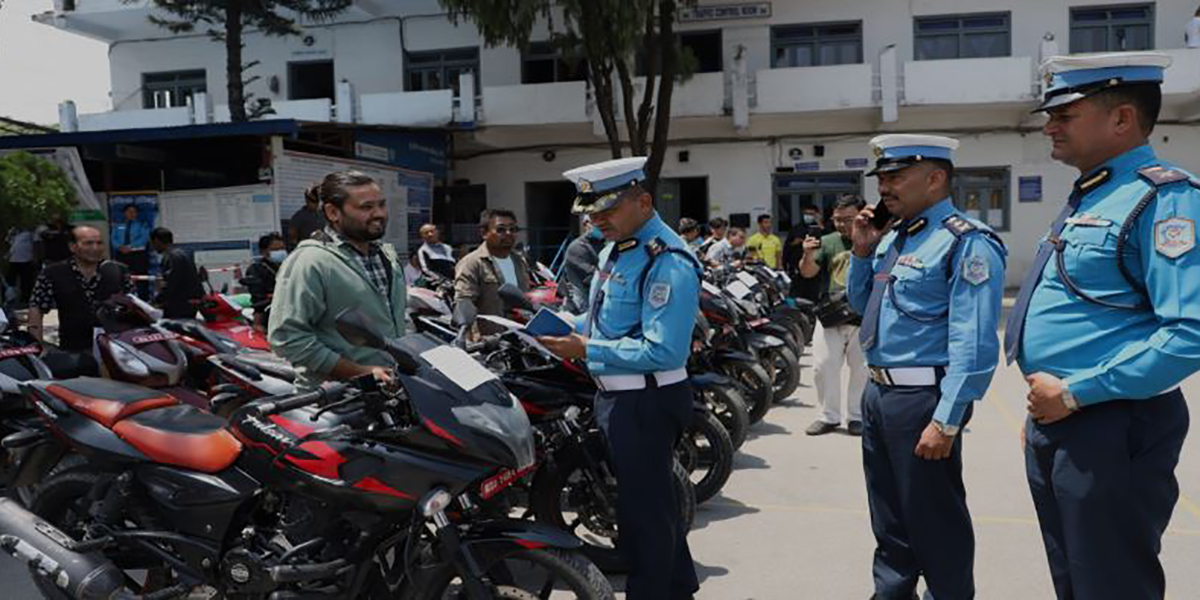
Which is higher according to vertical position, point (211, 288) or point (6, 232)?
point (6, 232)

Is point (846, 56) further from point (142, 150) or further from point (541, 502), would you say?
point (541, 502)

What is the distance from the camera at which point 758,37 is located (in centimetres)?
1833

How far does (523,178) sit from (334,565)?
17179 mm

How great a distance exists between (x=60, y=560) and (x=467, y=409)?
5.26 feet

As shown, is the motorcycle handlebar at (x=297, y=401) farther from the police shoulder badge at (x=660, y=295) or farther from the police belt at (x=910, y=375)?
the police belt at (x=910, y=375)

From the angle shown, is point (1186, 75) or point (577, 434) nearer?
point (577, 434)

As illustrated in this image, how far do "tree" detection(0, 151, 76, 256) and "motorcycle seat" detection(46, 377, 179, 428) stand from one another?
3932 millimetres

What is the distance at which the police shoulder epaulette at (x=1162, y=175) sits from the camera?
207cm

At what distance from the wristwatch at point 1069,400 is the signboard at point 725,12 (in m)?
17.2

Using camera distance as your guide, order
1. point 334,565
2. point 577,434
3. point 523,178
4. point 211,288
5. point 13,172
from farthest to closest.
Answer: point 523,178 < point 211,288 < point 13,172 < point 577,434 < point 334,565

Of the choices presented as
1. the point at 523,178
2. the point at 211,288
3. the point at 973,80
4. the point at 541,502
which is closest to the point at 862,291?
the point at 541,502

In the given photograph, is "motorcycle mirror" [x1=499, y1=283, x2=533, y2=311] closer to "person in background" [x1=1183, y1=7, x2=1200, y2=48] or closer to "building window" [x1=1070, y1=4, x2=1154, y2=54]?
"building window" [x1=1070, y1=4, x2=1154, y2=54]

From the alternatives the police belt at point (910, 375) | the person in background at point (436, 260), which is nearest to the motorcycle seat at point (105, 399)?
the police belt at point (910, 375)

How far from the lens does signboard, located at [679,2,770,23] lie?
1817 centimetres
